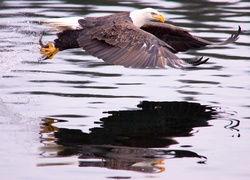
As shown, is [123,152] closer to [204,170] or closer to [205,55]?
[204,170]

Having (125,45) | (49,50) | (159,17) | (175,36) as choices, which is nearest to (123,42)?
(125,45)

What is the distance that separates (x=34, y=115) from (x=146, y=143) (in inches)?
47.8

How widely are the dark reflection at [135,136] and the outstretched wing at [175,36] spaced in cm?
136

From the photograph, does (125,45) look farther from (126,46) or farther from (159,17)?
(159,17)

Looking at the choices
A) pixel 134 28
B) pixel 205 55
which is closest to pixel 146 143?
pixel 134 28

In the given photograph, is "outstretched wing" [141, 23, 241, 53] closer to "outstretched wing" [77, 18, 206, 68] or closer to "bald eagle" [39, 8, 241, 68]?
"bald eagle" [39, 8, 241, 68]

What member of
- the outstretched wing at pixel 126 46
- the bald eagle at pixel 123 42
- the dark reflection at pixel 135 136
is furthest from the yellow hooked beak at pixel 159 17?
the dark reflection at pixel 135 136

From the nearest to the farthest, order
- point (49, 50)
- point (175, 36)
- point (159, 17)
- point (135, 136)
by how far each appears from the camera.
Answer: point (135, 136) → point (159, 17) → point (49, 50) → point (175, 36)

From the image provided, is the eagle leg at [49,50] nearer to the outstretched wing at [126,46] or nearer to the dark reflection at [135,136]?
the outstretched wing at [126,46]

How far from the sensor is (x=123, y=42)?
755 centimetres

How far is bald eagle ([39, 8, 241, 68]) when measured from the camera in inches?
286

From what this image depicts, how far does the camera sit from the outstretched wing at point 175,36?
8.79 m

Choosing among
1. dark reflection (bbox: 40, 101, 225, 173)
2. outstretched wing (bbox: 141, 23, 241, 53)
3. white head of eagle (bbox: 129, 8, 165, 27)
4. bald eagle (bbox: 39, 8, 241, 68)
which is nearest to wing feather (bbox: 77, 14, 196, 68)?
bald eagle (bbox: 39, 8, 241, 68)

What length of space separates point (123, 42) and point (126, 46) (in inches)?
2.6
